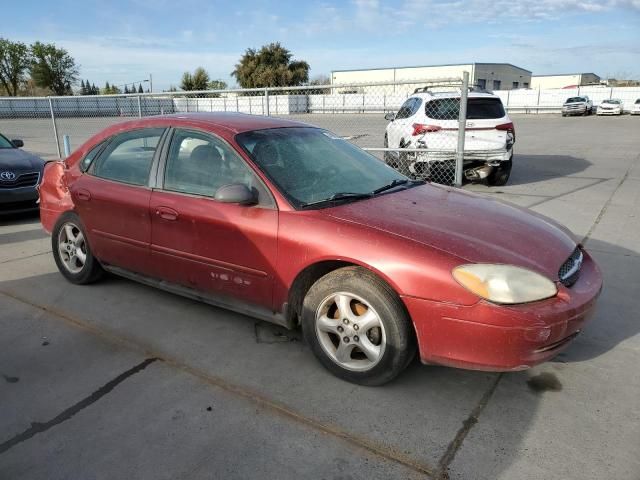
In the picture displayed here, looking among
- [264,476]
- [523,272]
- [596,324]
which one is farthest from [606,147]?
[264,476]

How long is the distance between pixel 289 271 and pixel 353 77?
74089mm

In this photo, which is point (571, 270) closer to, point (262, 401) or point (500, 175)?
point (262, 401)

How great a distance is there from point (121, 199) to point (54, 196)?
1242mm

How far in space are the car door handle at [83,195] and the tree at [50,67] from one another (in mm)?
73465

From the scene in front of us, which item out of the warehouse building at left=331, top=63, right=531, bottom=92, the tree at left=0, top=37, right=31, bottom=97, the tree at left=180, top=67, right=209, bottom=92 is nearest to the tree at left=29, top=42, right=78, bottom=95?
the tree at left=0, top=37, right=31, bottom=97

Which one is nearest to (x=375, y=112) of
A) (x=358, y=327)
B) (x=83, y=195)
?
(x=83, y=195)

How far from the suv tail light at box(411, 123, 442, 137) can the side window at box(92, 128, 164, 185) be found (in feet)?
18.1

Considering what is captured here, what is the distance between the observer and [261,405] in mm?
2693

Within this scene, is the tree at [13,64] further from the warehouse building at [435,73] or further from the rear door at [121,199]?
the rear door at [121,199]

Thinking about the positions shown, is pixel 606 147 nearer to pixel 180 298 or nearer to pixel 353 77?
pixel 180 298

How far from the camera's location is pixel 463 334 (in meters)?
2.49

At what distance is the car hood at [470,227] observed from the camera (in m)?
2.64

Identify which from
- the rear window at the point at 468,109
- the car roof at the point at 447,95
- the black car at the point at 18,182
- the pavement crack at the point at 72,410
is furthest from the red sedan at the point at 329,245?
the car roof at the point at 447,95

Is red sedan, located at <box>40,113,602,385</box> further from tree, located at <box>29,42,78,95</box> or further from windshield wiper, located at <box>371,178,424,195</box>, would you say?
tree, located at <box>29,42,78,95</box>
